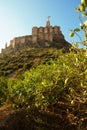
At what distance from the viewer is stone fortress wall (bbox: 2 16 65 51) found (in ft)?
347

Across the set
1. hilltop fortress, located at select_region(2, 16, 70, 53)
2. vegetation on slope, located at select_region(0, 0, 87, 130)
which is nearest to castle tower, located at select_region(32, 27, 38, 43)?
hilltop fortress, located at select_region(2, 16, 70, 53)

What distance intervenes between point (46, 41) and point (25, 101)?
8688 cm

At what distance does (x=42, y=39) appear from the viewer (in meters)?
105

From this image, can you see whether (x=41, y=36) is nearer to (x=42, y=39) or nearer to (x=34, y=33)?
(x=42, y=39)

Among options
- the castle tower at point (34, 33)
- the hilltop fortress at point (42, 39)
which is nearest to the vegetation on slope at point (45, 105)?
the hilltop fortress at point (42, 39)

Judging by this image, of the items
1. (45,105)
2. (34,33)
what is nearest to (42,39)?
(34,33)

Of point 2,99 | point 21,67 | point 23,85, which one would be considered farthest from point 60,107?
point 21,67

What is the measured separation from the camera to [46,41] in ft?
335

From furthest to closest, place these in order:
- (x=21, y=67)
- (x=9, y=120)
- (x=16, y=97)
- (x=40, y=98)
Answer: (x=21, y=67), (x=16, y=97), (x=9, y=120), (x=40, y=98)

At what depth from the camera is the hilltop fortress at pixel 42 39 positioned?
10286cm

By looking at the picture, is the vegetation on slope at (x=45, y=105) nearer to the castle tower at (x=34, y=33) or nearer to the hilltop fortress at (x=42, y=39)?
the hilltop fortress at (x=42, y=39)

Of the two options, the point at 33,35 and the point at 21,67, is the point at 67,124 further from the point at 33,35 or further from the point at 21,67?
the point at 33,35

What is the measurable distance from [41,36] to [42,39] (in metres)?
2.54

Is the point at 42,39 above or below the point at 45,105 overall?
above
